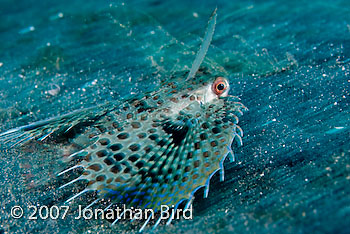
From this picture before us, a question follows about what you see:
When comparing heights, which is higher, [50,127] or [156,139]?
[156,139]

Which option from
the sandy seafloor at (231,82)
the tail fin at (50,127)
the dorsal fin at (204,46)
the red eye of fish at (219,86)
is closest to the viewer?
the sandy seafloor at (231,82)

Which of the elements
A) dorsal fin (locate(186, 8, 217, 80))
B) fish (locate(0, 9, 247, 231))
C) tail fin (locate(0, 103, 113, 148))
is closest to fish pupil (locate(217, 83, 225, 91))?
fish (locate(0, 9, 247, 231))

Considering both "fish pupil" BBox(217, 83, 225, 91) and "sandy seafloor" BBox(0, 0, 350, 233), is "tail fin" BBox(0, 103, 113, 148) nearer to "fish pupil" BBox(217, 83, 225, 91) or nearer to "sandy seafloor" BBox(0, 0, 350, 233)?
"sandy seafloor" BBox(0, 0, 350, 233)

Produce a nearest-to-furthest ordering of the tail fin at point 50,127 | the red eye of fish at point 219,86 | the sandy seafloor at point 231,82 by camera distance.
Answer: the sandy seafloor at point 231,82
the tail fin at point 50,127
the red eye of fish at point 219,86

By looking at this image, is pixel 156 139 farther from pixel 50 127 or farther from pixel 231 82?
pixel 231 82

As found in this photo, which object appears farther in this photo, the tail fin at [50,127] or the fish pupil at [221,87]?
the fish pupil at [221,87]

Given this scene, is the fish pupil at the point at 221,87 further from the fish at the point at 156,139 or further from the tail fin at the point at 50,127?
the tail fin at the point at 50,127

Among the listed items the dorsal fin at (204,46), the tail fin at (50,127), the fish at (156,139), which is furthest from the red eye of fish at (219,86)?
the tail fin at (50,127)

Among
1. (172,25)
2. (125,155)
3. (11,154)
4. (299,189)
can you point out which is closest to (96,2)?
(172,25)

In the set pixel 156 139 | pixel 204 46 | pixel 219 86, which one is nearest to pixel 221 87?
pixel 219 86
